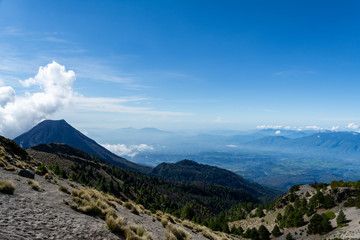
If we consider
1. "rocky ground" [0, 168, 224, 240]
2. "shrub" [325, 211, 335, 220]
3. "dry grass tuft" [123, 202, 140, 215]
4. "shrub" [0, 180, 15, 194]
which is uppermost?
"shrub" [0, 180, 15, 194]

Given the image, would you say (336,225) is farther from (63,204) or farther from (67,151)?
(67,151)

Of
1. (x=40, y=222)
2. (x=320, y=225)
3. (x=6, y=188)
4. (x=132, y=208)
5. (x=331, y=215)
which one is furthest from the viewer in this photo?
(x=331, y=215)

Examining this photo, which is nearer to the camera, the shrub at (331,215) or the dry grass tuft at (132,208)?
the dry grass tuft at (132,208)

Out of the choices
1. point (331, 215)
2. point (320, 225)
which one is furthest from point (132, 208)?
point (331, 215)

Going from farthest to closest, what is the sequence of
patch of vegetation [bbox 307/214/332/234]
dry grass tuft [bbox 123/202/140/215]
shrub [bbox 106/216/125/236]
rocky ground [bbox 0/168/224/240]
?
patch of vegetation [bbox 307/214/332/234] → dry grass tuft [bbox 123/202/140/215] → shrub [bbox 106/216/125/236] → rocky ground [bbox 0/168/224/240]

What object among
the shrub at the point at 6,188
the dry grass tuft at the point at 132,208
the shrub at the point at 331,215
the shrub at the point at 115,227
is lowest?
the shrub at the point at 331,215

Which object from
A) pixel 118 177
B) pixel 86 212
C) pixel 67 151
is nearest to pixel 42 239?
pixel 86 212

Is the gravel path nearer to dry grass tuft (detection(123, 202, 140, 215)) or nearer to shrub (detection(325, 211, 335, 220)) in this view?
dry grass tuft (detection(123, 202, 140, 215))

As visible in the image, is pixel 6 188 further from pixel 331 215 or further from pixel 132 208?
pixel 331 215

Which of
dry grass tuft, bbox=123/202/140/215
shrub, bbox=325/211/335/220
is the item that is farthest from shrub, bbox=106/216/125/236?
shrub, bbox=325/211/335/220

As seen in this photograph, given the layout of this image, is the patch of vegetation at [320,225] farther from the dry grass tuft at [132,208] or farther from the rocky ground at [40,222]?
the rocky ground at [40,222]

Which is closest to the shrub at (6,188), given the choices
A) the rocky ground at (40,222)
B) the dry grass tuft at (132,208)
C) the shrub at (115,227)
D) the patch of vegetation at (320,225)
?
the rocky ground at (40,222)

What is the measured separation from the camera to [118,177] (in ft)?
440

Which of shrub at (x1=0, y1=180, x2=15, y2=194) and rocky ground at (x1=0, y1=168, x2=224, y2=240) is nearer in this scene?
rocky ground at (x1=0, y1=168, x2=224, y2=240)
